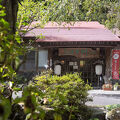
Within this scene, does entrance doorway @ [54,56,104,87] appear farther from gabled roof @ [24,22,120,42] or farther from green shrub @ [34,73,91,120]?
green shrub @ [34,73,91,120]

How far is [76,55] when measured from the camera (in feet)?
49.2

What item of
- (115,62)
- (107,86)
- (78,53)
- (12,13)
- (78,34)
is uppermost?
(12,13)

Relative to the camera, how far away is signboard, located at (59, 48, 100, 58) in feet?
48.6

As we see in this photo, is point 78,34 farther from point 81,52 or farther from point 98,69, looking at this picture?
point 98,69

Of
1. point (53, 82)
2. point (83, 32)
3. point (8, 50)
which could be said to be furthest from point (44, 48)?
point (8, 50)

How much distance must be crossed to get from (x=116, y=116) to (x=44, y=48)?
33.9ft

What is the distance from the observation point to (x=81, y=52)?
586 inches

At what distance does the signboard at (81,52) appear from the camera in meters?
14.8

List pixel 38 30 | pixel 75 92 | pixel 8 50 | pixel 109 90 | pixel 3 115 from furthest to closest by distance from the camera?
1. pixel 38 30
2. pixel 109 90
3. pixel 75 92
4. pixel 8 50
5. pixel 3 115

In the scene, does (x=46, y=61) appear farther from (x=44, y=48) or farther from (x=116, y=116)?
(x=116, y=116)

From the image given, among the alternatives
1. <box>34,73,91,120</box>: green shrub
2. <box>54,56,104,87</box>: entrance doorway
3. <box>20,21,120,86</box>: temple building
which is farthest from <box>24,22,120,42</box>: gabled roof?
<box>34,73,91,120</box>: green shrub

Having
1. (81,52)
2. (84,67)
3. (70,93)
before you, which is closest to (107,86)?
(84,67)

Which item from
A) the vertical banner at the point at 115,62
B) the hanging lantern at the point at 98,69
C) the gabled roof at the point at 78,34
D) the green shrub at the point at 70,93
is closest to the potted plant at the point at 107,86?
the vertical banner at the point at 115,62

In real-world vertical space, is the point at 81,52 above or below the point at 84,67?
above
